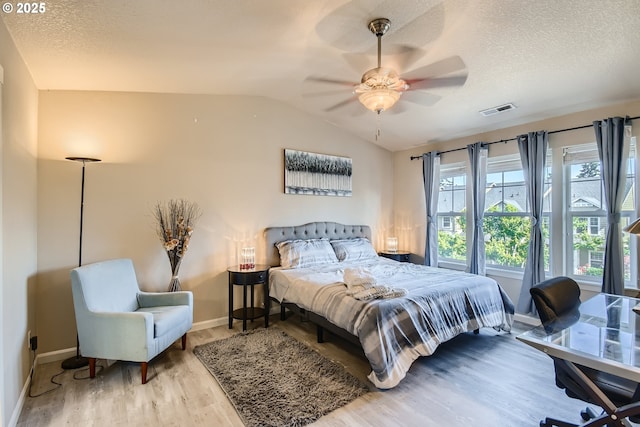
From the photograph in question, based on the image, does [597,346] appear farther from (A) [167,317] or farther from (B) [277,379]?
(A) [167,317]

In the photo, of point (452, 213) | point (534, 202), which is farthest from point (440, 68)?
point (452, 213)

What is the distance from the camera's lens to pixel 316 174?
4.65 m

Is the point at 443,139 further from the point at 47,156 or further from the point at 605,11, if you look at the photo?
the point at 47,156

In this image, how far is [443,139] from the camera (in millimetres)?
4809

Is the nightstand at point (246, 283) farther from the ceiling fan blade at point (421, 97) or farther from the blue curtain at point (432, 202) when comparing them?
the blue curtain at point (432, 202)

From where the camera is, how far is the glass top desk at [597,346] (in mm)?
1326

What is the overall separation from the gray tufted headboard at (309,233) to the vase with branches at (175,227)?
1.04m

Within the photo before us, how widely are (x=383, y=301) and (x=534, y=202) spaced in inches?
102

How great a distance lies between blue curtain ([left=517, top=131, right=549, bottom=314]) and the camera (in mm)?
3678

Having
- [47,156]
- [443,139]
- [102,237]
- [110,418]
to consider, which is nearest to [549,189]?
[443,139]

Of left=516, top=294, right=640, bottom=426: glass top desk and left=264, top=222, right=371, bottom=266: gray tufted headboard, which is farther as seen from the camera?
left=264, top=222, right=371, bottom=266: gray tufted headboard

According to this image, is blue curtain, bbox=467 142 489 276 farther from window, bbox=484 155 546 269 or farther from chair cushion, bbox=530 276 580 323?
chair cushion, bbox=530 276 580 323

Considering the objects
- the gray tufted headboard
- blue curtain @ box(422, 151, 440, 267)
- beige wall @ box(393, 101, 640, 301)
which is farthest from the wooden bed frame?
blue curtain @ box(422, 151, 440, 267)

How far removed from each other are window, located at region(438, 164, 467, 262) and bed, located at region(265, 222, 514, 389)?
4.14 ft
